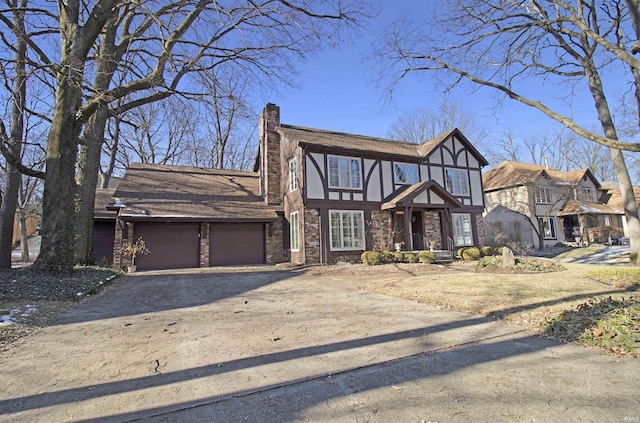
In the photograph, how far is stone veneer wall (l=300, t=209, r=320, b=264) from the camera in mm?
14837

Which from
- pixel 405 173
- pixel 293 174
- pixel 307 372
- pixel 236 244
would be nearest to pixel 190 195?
pixel 236 244

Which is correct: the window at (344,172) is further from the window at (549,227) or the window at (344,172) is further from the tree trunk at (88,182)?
the window at (549,227)

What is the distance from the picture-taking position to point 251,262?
1683 centimetres

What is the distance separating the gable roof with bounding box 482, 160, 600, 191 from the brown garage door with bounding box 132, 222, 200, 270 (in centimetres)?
2488

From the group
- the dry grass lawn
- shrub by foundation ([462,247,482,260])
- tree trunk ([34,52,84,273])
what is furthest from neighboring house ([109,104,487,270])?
the dry grass lawn

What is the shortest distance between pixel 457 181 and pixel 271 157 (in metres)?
11.6

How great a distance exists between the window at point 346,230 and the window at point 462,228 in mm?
6698

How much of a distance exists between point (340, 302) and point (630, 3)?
26.4 feet

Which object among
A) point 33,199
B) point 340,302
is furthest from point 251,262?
point 33,199

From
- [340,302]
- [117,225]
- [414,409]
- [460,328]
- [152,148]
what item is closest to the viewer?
[414,409]

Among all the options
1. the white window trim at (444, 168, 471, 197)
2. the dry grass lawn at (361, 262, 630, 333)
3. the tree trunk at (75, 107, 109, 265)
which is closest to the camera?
the dry grass lawn at (361, 262, 630, 333)

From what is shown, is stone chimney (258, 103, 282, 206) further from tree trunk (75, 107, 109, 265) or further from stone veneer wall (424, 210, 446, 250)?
stone veneer wall (424, 210, 446, 250)

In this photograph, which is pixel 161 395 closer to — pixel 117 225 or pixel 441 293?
pixel 441 293

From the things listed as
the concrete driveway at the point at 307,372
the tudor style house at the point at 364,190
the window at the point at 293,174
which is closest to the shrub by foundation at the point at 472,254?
the tudor style house at the point at 364,190
